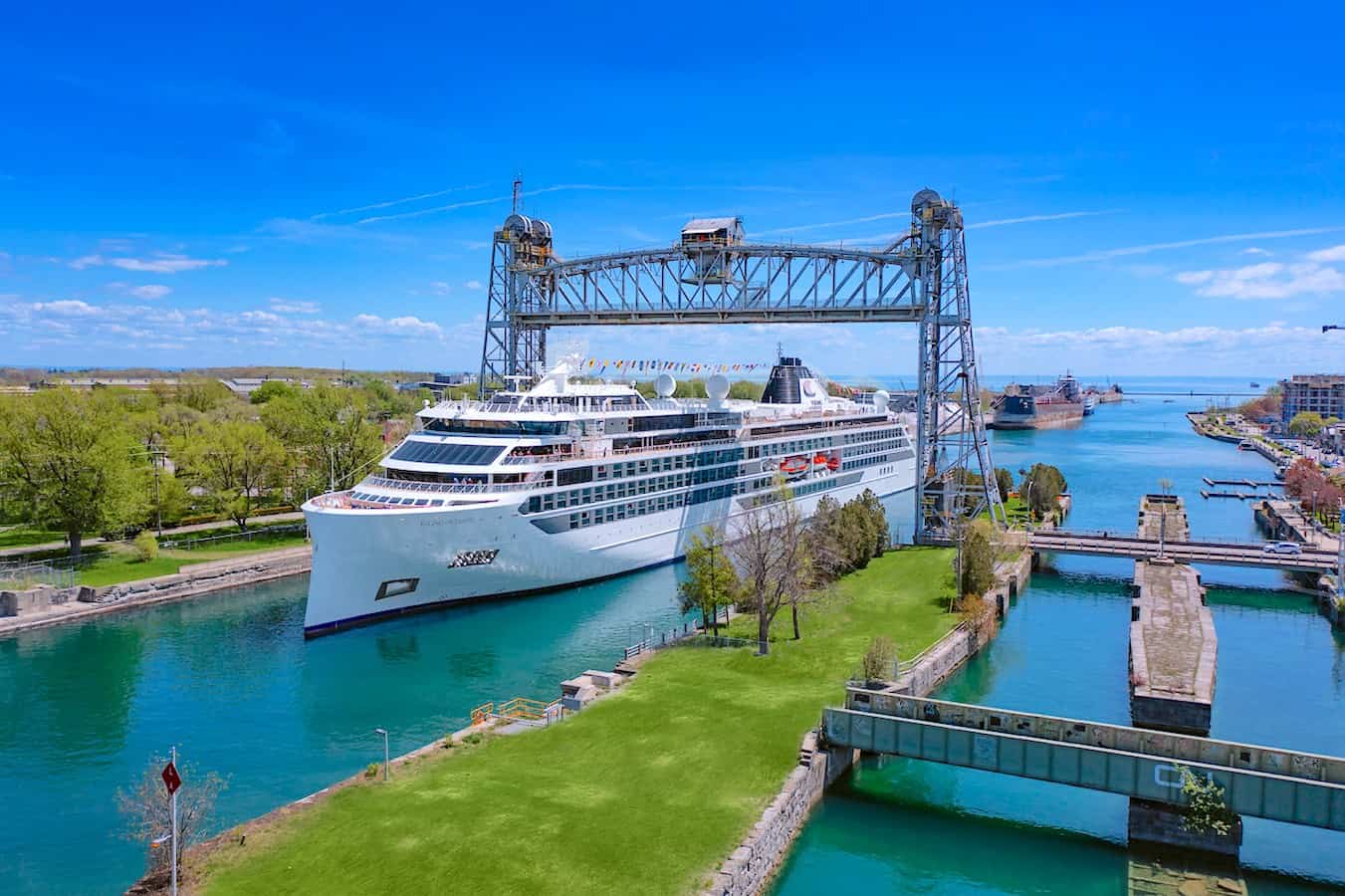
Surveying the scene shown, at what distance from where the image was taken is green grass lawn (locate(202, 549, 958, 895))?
16641 millimetres

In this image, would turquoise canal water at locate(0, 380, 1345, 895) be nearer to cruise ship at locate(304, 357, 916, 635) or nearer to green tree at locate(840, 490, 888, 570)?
cruise ship at locate(304, 357, 916, 635)

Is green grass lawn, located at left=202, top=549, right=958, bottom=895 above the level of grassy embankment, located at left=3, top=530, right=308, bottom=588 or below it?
below

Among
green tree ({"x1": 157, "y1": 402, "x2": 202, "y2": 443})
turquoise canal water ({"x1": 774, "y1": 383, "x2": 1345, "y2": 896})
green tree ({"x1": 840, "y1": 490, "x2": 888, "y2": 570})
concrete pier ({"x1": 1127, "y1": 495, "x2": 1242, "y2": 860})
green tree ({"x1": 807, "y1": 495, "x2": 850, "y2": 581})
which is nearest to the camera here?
turquoise canal water ({"x1": 774, "y1": 383, "x2": 1345, "y2": 896})

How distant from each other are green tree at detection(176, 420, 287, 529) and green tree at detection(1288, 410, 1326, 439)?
499 ft

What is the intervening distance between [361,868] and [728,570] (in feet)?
60.3

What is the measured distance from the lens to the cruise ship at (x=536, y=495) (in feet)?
121

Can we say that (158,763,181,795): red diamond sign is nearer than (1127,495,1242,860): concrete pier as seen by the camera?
Yes

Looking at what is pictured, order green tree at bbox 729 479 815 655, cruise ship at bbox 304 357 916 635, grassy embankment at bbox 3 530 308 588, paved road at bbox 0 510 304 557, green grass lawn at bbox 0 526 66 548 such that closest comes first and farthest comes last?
green tree at bbox 729 479 815 655, cruise ship at bbox 304 357 916 635, grassy embankment at bbox 3 530 308 588, paved road at bbox 0 510 304 557, green grass lawn at bbox 0 526 66 548

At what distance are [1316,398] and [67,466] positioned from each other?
204007mm

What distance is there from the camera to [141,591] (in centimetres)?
4253

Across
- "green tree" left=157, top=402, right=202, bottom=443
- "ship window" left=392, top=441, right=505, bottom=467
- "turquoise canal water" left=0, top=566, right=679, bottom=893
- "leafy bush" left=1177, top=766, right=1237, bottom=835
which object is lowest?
"turquoise canal water" left=0, top=566, right=679, bottom=893

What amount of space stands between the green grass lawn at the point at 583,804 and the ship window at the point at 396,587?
1309cm

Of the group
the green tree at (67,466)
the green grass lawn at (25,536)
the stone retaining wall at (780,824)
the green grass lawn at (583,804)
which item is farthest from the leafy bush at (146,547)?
the stone retaining wall at (780,824)

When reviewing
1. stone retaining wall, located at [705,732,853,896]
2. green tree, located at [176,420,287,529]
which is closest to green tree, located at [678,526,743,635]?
stone retaining wall, located at [705,732,853,896]
